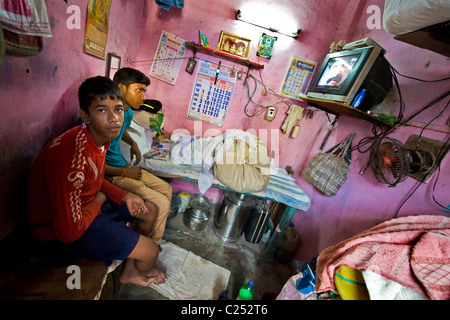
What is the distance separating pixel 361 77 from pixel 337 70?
0.35 meters

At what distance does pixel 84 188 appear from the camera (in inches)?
45.9

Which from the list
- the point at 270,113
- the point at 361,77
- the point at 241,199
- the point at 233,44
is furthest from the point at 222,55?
the point at 241,199

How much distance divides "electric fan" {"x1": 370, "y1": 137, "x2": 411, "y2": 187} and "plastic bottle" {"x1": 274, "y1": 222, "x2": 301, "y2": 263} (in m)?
1.35

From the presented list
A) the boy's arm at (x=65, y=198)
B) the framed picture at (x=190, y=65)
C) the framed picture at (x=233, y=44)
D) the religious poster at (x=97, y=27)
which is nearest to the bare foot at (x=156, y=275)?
the boy's arm at (x=65, y=198)

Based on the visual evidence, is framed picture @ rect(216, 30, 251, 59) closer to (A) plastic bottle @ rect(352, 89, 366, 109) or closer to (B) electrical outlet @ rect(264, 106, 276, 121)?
(B) electrical outlet @ rect(264, 106, 276, 121)

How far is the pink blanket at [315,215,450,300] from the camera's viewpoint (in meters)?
0.74

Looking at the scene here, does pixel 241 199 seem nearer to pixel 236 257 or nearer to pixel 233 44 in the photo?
pixel 236 257

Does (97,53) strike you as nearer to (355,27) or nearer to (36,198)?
(36,198)

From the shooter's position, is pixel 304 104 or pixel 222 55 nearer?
pixel 222 55

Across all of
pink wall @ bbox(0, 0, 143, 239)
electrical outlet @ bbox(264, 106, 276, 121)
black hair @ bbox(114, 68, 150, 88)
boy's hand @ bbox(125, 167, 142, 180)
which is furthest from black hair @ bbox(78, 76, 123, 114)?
electrical outlet @ bbox(264, 106, 276, 121)

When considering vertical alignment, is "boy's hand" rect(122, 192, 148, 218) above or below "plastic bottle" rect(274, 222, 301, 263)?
above

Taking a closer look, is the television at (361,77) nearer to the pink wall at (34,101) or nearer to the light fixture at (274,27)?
the light fixture at (274,27)

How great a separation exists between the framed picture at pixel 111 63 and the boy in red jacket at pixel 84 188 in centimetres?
105

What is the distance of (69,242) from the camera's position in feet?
3.36
